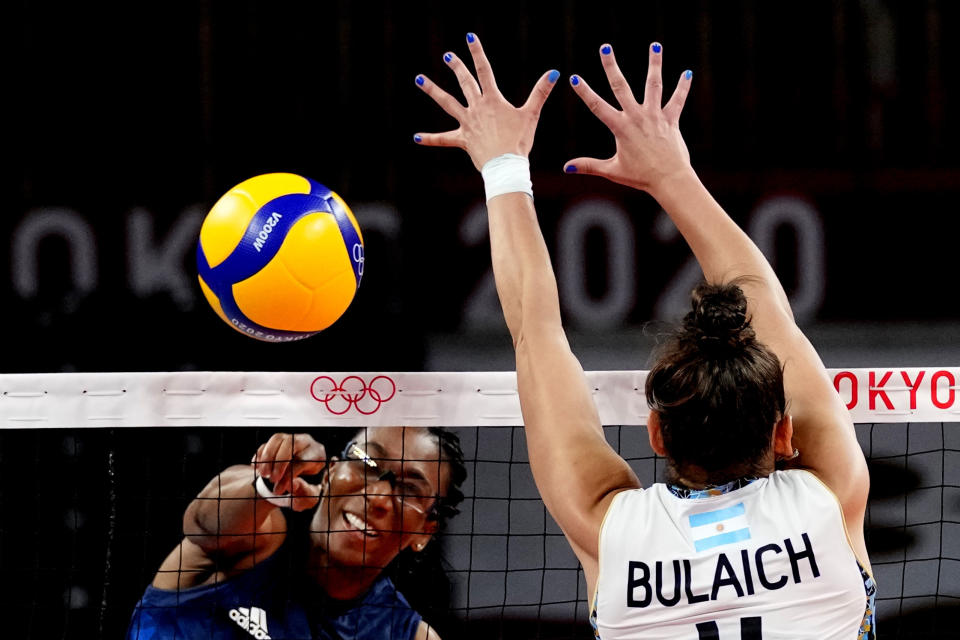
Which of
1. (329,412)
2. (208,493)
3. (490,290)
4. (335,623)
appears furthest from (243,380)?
(490,290)

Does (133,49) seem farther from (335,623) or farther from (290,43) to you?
(335,623)

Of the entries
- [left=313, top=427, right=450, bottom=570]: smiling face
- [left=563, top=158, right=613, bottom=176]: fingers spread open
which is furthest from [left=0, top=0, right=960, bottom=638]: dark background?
[left=563, top=158, right=613, bottom=176]: fingers spread open

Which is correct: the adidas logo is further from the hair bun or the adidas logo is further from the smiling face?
the hair bun

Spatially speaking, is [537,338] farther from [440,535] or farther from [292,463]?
[440,535]

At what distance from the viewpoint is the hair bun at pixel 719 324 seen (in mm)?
1641

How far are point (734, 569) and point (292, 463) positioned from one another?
2288mm

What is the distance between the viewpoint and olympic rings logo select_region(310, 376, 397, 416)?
3156 mm

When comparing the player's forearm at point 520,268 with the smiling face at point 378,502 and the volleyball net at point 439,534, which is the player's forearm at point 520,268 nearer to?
the volleyball net at point 439,534

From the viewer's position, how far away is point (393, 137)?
559cm

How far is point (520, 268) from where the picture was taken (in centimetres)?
201

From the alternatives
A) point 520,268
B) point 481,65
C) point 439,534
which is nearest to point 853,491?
point 520,268

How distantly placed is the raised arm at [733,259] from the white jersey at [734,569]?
0.12 meters

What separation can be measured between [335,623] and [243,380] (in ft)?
6.52

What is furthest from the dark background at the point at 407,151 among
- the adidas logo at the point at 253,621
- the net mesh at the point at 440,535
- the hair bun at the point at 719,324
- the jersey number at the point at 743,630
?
the jersey number at the point at 743,630
